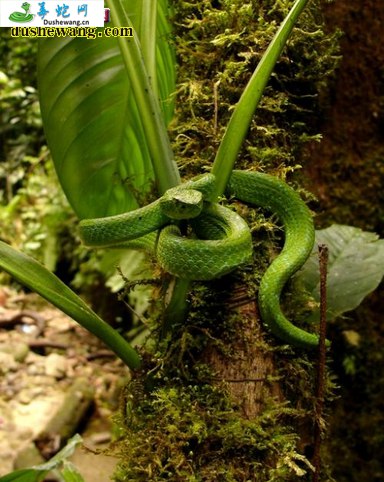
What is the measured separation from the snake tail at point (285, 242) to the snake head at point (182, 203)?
10.5 inches

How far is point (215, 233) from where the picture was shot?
4.91ft

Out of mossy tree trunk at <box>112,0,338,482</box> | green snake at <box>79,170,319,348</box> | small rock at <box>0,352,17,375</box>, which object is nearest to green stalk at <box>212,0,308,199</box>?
green snake at <box>79,170,319,348</box>

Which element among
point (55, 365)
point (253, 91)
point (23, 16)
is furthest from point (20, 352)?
point (253, 91)

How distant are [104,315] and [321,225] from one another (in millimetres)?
2777

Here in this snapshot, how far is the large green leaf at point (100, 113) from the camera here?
72.1 inches

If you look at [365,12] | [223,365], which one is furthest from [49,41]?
[365,12]

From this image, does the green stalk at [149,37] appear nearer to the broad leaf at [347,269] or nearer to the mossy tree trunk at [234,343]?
the mossy tree trunk at [234,343]

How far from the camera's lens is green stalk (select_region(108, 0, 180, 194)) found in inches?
61.3

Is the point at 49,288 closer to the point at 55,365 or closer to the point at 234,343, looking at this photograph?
the point at 234,343

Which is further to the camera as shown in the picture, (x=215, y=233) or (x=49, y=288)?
(x=215, y=233)

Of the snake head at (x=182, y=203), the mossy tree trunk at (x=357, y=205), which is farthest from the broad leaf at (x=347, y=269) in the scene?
the mossy tree trunk at (x=357, y=205)

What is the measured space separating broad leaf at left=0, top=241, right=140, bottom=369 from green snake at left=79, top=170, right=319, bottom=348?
0.23 metres

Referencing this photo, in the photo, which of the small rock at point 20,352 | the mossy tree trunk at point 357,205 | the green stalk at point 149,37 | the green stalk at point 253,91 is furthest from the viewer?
the small rock at point 20,352

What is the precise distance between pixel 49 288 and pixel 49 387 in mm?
3256
